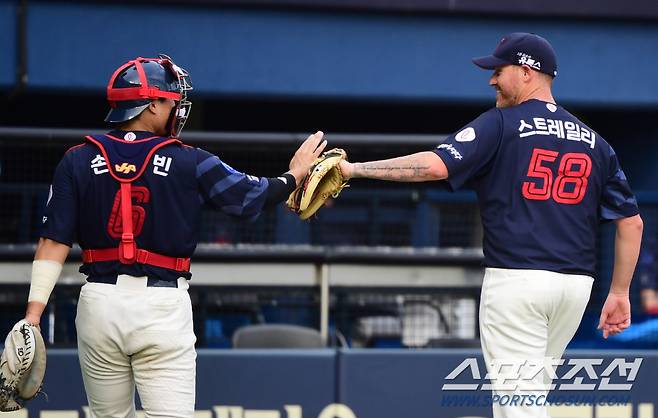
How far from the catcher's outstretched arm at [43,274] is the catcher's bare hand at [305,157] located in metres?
1.03

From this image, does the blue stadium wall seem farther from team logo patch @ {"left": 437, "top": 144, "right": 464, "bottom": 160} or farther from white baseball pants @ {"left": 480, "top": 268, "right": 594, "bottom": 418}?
white baseball pants @ {"left": 480, "top": 268, "right": 594, "bottom": 418}

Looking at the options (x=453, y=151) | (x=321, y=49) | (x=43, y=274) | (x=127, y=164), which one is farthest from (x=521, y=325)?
(x=321, y=49)

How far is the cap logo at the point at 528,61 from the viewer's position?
4918mm

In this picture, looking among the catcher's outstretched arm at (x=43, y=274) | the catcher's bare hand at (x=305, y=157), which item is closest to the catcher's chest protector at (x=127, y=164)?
the catcher's outstretched arm at (x=43, y=274)

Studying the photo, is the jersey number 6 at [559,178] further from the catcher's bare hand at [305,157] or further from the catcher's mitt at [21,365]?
the catcher's mitt at [21,365]

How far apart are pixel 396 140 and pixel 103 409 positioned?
11.2 ft

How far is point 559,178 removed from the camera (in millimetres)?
4785

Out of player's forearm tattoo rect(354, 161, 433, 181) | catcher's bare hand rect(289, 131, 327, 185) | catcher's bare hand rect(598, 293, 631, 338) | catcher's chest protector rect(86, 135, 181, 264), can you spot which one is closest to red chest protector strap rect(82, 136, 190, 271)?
catcher's chest protector rect(86, 135, 181, 264)

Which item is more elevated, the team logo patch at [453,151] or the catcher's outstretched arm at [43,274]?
the team logo patch at [453,151]

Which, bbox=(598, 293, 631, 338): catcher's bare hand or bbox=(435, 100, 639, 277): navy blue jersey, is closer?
bbox=(435, 100, 639, 277): navy blue jersey

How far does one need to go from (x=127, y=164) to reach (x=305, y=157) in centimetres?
92

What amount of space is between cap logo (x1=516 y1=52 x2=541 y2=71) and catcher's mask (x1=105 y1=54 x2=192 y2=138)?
4.48ft

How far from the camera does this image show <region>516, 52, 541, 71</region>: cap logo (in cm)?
492

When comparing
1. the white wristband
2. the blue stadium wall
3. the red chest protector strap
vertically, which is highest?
the blue stadium wall
